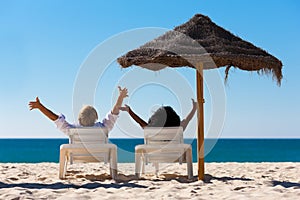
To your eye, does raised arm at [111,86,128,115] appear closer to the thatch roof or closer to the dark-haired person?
the dark-haired person

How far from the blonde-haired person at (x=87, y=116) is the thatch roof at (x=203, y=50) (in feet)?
2.02

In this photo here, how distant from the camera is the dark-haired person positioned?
22.7 feet

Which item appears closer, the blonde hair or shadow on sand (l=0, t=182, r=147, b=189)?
shadow on sand (l=0, t=182, r=147, b=189)

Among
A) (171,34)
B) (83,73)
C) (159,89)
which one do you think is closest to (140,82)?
(159,89)

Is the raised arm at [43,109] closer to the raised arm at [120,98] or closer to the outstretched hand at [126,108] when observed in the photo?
the raised arm at [120,98]

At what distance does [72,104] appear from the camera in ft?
25.4

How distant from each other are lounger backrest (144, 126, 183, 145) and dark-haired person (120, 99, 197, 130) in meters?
0.48

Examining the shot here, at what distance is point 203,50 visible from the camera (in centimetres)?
614

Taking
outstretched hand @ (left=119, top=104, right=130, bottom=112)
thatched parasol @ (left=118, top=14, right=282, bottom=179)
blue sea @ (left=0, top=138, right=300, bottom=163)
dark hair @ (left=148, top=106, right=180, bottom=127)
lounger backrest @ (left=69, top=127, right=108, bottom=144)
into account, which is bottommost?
blue sea @ (left=0, top=138, right=300, bottom=163)

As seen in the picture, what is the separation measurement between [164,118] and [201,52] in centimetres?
131

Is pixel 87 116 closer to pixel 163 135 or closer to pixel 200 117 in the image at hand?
pixel 163 135

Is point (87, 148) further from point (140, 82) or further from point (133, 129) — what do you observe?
point (133, 129)

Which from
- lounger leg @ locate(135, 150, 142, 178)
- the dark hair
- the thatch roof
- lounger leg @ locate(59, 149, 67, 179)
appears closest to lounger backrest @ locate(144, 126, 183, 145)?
lounger leg @ locate(135, 150, 142, 178)

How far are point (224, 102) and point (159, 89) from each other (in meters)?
1.29
